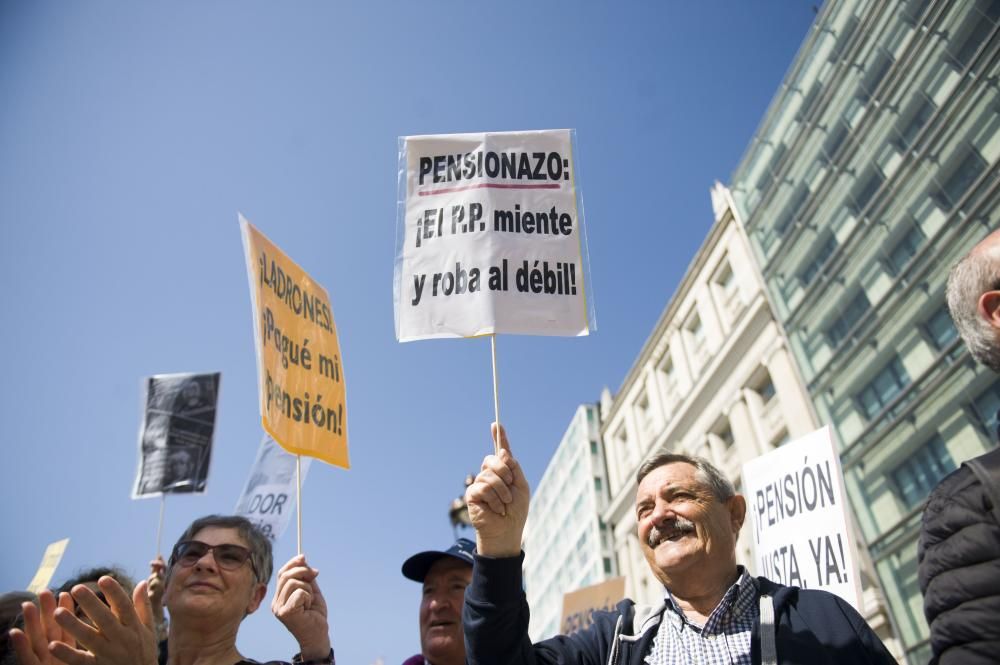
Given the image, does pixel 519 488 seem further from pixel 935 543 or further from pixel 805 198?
pixel 805 198

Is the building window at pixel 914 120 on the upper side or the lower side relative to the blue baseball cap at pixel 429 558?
upper

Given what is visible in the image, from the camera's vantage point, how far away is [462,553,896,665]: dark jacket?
81.7 inches

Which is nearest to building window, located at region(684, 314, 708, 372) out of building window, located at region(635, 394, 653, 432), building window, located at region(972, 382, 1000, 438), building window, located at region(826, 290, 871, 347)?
building window, located at region(635, 394, 653, 432)

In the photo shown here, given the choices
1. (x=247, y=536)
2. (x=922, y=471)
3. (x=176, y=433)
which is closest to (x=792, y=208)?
(x=922, y=471)

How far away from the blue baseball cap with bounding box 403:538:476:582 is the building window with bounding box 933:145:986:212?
14139 millimetres

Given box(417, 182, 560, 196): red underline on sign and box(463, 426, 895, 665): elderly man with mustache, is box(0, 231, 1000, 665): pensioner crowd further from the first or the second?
box(417, 182, 560, 196): red underline on sign

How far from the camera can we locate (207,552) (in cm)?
290

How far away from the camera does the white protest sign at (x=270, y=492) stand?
6426 mm

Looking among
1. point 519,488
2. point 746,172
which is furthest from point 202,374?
point 746,172

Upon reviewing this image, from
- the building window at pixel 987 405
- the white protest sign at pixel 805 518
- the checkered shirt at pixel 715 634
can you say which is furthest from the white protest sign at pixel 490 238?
the building window at pixel 987 405

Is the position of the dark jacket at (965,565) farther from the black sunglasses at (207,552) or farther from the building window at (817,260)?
the building window at (817,260)

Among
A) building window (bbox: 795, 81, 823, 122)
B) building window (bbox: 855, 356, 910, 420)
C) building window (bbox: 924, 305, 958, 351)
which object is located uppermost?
building window (bbox: 795, 81, 823, 122)

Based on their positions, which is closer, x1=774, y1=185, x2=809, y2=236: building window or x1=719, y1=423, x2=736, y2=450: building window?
x1=774, y1=185, x2=809, y2=236: building window

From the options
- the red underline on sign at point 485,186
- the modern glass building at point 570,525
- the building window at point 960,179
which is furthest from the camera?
the modern glass building at point 570,525
